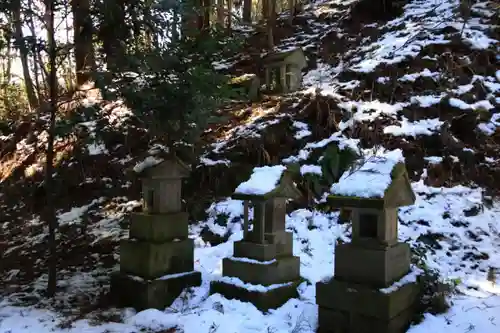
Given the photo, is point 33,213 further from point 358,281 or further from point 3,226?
point 358,281

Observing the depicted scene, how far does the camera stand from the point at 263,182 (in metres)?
6.12

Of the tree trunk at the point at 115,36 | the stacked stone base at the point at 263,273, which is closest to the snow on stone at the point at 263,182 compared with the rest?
the stacked stone base at the point at 263,273

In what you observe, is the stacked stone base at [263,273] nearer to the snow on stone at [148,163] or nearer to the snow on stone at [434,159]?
the snow on stone at [148,163]

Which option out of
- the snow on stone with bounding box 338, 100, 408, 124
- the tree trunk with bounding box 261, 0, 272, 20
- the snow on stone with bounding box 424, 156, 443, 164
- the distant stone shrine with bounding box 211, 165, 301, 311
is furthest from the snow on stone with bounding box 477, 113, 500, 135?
the tree trunk with bounding box 261, 0, 272, 20

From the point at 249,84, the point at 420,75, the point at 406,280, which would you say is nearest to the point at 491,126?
the point at 420,75

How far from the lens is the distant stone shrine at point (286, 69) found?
12219 mm

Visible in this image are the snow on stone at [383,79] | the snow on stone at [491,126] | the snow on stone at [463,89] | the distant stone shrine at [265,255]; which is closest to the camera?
the distant stone shrine at [265,255]

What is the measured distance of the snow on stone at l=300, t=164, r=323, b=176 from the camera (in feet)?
29.9

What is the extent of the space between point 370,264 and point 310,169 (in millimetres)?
4438

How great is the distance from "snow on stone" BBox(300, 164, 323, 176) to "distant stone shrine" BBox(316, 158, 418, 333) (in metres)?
3.82

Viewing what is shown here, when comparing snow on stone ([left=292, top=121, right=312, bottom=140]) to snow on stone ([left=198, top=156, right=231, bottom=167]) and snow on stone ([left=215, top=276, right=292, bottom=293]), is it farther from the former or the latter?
snow on stone ([left=215, top=276, right=292, bottom=293])

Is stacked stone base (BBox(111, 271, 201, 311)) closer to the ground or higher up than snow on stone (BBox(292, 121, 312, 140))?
closer to the ground

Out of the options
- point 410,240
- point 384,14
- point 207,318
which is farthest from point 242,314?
point 384,14

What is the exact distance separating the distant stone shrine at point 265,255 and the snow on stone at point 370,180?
117 cm
